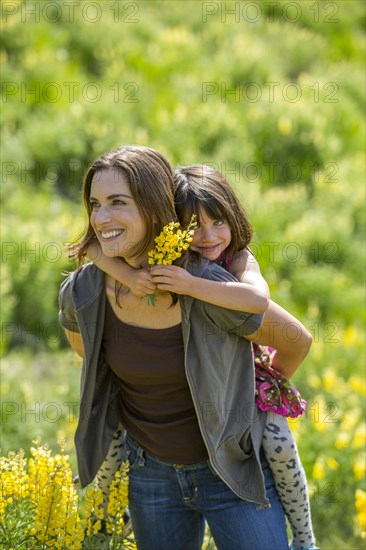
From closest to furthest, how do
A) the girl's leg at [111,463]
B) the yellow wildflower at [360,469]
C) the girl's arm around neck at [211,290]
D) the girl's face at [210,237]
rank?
1. the girl's arm around neck at [211,290]
2. the girl's face at [210,237]
3. the girl's leg at [111,463]
4. the yellow wildflower at [360,469]

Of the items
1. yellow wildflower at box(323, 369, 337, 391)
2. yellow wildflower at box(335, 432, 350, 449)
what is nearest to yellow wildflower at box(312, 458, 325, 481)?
yellow wildflower at box(335, 432, 350, 449)

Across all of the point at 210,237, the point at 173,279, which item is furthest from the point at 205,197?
the point at 173,279

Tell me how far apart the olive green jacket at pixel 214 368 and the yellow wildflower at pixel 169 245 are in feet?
0.39

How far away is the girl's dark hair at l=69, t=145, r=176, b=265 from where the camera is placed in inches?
102

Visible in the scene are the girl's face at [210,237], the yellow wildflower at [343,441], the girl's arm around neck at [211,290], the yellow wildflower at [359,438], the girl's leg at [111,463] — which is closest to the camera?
the girl's arm around neck at [211,290]

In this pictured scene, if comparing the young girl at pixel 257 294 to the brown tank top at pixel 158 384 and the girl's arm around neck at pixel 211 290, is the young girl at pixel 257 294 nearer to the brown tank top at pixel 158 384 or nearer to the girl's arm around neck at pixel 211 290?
the girl's arm around neck at pixel 211 290

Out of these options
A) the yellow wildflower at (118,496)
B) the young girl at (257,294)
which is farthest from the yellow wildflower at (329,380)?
the yellow wildflower at (118,496)

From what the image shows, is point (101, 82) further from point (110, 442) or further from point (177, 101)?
point (110, 442)

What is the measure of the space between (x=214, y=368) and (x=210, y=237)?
461mm

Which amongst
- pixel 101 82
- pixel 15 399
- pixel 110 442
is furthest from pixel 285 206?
pixel 110 442

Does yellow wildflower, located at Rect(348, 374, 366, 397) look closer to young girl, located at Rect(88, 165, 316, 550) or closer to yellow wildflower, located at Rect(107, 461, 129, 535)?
young girl, located at Rect(88, 165, 316, 550)

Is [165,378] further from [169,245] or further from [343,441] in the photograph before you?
[343,441]

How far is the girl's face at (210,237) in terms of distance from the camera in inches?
109

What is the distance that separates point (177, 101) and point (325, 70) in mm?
3147
